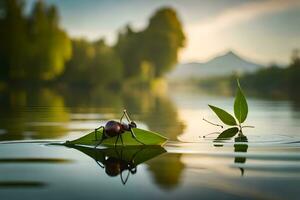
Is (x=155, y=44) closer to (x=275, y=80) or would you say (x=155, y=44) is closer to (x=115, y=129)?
(x=275, y=80)

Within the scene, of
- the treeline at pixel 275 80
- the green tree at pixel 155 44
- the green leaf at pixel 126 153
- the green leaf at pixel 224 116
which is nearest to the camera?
the green leaf at pixel 126 153

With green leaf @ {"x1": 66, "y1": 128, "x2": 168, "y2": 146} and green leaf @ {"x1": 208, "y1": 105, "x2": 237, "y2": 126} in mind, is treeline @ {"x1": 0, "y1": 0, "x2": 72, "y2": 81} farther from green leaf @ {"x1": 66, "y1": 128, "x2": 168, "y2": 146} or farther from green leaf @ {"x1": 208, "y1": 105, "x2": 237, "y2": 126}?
green leaf @ {"x1": 66, "y1": 128, "x2": 168, "y2": 146}

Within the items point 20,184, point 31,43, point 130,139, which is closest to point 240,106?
point 130,139

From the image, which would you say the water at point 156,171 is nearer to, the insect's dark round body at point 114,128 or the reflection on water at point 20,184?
the reflection on water at point 20,184

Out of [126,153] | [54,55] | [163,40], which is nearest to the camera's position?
[126,153]

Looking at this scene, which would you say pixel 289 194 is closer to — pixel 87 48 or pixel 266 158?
pixel 266 158

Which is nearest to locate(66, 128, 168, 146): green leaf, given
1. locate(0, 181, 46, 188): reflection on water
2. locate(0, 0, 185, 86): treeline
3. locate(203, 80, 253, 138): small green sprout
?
locate(203, 80, 253, 138): small green sprout

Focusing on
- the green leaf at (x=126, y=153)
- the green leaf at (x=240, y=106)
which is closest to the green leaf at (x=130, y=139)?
the green leaf at (x=126, y=153)

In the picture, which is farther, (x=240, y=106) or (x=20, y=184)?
(x=240, y=106)
